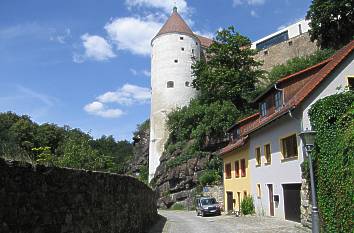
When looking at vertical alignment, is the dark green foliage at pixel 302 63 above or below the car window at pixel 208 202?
above

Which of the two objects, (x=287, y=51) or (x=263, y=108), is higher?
(x=287, y=51)

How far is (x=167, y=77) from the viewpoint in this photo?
60.8 meters

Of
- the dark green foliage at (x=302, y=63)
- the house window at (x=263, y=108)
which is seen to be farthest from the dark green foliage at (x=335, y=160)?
the dark green foliage at (x=302, y=63)

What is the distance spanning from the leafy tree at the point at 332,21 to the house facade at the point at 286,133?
2135 centimetres

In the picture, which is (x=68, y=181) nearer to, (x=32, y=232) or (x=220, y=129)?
Result: (x=32, y=232)

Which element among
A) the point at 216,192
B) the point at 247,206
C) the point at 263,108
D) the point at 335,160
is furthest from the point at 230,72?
the point at 335,160

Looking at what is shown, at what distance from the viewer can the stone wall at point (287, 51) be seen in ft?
186

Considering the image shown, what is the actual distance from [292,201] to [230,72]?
30.1 m

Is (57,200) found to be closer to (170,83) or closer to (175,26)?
(170,83)

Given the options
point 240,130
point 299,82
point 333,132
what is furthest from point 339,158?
point 240,130

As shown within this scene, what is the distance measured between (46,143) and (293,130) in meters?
47.9

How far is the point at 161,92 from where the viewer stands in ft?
199

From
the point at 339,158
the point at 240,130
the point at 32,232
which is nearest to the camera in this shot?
the point at 32,232

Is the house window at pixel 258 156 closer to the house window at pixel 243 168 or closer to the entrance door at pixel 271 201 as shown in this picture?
the entrance door at pixel 271 201
